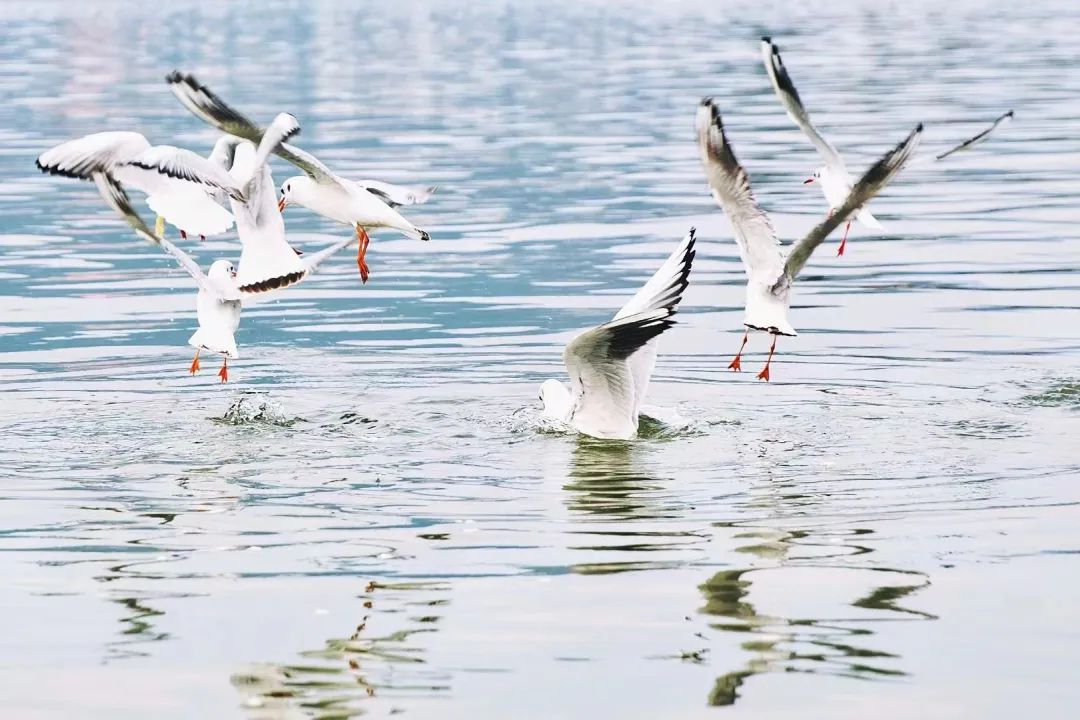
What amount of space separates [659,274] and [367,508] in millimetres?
2538

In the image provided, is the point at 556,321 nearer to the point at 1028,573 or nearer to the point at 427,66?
the point at 1028,573

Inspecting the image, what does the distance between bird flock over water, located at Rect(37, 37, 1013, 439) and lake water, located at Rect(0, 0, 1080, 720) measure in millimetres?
408

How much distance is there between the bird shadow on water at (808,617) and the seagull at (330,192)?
4.31 meters

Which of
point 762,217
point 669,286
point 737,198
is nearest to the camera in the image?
point 669,286

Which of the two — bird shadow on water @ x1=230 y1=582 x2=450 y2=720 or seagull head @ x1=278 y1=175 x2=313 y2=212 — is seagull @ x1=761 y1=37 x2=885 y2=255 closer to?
seagull head @ x1=278 y1=175 x2=313 y2=212

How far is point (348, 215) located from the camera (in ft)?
44.2

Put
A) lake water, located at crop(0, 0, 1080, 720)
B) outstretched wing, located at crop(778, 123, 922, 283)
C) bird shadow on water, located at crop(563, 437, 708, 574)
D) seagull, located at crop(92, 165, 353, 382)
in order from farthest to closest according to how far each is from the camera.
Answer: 1. seagull, located at crop(92, 165, 353, 382)
2. outstretched wing, located at crop(778, 123, 922, 283)
3. bird shadow on water, located at crop(563, 437, 708, 574)
4. lake water, located at crop(0, 0, 1080, 720)

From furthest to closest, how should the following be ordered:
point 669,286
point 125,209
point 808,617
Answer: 1. point 125,209
2. point 669,286
3. point 808,617

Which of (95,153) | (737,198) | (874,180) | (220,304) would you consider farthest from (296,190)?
(874,180)

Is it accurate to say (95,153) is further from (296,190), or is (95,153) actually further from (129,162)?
(296,190)

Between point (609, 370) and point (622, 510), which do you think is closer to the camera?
point (622, 510)

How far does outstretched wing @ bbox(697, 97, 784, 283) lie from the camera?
12703 mm

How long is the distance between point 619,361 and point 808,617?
4.16 metres

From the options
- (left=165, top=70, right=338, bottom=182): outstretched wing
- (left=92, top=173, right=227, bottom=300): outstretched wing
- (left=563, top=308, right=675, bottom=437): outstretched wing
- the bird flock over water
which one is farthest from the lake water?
(left=165, top=70, right=338, bottom=182): outstretched wing
